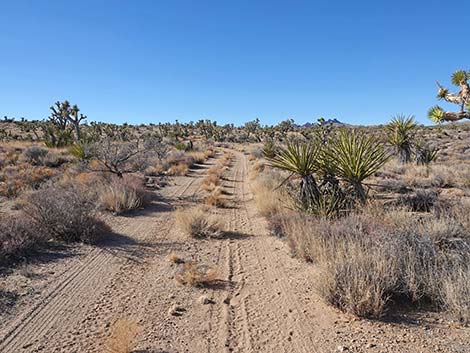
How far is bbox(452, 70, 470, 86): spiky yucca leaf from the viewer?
728 centimetres

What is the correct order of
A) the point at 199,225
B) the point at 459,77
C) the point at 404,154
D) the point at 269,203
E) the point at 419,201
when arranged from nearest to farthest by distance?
the point at 459,77, the point at 199,225, the point at 419,201, the point at 269,203, the point at 404,154

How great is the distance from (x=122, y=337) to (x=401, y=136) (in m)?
19.9

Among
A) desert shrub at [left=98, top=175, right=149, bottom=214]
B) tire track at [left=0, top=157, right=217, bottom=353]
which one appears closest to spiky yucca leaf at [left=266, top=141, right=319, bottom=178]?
desert shrub at [left=98, top=175, right=149, bottom=214]

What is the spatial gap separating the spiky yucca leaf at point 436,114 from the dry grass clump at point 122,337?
7179 millimetres

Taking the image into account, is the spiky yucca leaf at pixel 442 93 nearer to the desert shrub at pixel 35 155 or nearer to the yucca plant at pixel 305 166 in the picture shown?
the yucca plant at pixel 305 166

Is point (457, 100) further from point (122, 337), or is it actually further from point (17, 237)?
point (17, 237)

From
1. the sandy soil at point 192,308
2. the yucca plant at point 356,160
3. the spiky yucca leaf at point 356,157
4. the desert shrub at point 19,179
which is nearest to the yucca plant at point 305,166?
the yucca plant at point 356,160

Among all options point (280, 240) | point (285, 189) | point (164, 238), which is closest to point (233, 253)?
point (280, 240)

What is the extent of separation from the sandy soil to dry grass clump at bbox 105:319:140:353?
0.31 feet

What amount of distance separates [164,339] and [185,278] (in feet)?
5.30

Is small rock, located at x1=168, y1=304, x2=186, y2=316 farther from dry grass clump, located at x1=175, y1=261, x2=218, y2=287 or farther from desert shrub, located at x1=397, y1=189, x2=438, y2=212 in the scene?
desert shrub, located at x1=397, y1=189, x2=438, y2=212

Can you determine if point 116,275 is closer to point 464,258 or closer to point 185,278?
point 185,278

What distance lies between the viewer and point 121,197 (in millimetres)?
10461

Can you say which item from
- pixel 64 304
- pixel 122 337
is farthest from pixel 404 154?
pixel 122 337
